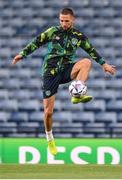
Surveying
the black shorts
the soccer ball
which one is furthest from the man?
the soccer ball

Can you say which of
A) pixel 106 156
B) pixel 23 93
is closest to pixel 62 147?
pixel 106 156

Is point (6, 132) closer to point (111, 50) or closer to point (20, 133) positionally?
point (20, 133)

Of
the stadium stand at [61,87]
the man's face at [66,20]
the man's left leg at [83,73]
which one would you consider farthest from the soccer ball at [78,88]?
the stadium stand at [61,87]

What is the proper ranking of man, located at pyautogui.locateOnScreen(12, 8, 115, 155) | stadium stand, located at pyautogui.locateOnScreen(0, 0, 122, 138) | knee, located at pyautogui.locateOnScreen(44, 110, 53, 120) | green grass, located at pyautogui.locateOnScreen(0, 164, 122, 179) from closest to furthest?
green grass, located at pyautogui.locateOnScreen(0, 164, 122, 179), man, located at pyautogui.locateOnScreen(12, 8, 115, 155), knee, located at pyautogui.locateOnScreen(44, 110, 53, 120), stadium stand, located at pyautogui.locateOnScreen(0, 0, 122, 138)

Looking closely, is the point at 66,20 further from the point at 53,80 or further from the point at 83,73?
the point at 53,80

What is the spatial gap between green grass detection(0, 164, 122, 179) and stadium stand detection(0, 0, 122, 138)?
16.5 ft

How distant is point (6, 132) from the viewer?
1491 cm

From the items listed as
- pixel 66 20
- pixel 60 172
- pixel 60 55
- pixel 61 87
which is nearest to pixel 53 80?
pixel 60 55

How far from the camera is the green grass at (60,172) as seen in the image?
7.89 m

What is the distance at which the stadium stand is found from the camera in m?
15.4

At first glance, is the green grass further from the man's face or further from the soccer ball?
the man's face

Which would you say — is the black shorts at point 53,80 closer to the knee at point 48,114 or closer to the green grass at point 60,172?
the knee at point 48,114

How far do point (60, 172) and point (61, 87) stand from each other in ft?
25.2

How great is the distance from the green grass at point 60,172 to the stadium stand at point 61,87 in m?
5.03
